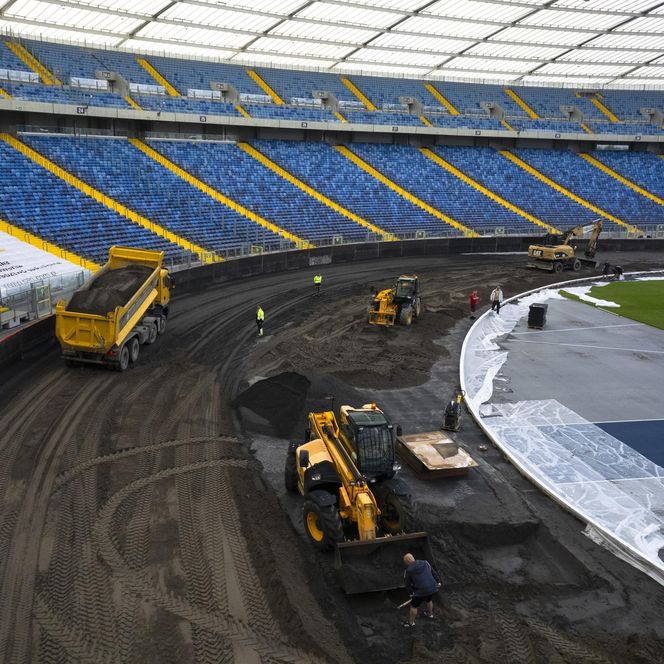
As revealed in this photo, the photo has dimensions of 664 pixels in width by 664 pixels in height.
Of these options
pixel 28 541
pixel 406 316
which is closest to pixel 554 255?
pixel 406 316

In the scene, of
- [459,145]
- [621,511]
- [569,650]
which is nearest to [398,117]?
[459,145]

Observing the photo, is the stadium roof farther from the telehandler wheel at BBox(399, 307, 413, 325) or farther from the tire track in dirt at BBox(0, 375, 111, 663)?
the tire track in dirt at BBox(0, 375, 111, 663)

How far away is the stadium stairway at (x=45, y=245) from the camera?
2692 cm

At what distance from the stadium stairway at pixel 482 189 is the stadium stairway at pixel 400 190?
18.9ft

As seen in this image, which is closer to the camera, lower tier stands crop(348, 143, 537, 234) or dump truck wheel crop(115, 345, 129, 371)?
dump truck wheel crop(115, 345, 129, 371)

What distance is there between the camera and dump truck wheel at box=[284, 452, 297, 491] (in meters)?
11.9

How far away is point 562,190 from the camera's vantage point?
53.5m

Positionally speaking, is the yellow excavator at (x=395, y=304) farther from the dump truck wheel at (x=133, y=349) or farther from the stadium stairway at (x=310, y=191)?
the stadium stairway at (x=310, y=191)

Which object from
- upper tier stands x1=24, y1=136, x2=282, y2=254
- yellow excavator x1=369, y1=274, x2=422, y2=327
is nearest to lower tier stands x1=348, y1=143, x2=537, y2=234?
upper tier stands x1=24, y1=136, x2=282, y2=254

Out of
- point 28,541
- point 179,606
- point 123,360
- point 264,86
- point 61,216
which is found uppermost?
point 264,86

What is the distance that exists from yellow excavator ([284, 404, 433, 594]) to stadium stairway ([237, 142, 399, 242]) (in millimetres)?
32440

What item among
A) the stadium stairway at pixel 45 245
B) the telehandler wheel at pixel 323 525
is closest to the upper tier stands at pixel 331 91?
the stadium stairway at pixel 45 245

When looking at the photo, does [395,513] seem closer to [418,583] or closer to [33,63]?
[418,583]

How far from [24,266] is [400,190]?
105 ft
